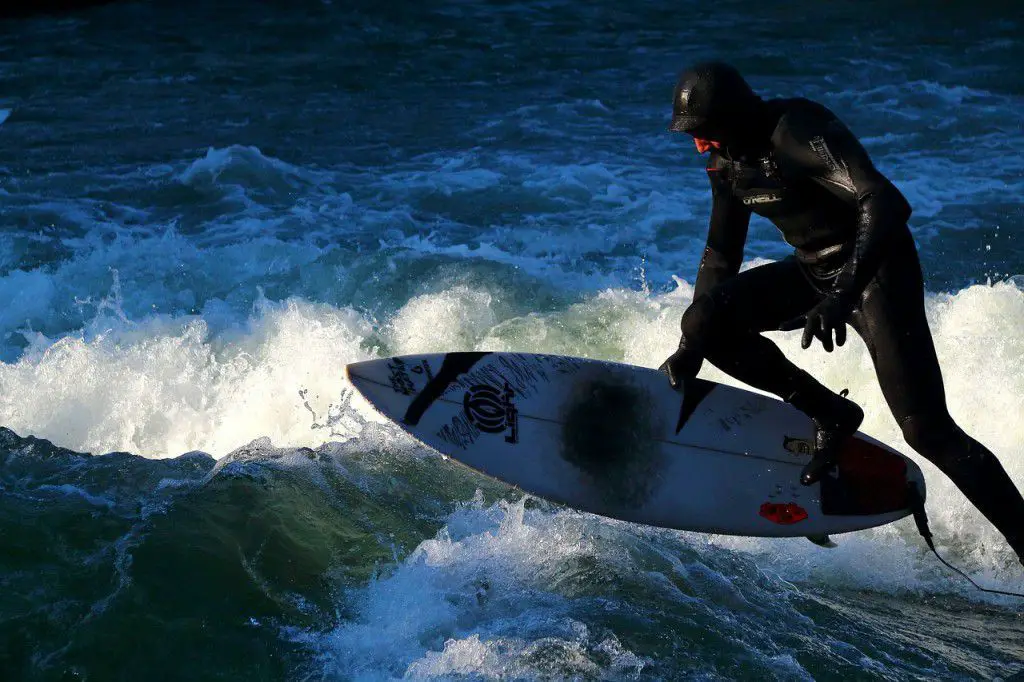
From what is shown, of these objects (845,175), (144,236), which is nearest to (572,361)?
(845,175)

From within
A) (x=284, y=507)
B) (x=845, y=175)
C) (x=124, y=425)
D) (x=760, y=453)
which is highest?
(x=845, y=175)

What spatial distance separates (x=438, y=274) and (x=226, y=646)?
16.4 feet

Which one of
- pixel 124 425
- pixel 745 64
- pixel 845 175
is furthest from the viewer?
pixel 745 64

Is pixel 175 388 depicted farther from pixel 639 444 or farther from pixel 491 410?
pixel 639 444

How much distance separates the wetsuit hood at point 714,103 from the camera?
12.8 ft

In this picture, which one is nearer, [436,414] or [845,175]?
[845,175]

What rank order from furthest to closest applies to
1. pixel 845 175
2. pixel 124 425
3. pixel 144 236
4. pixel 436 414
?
pixel 144 236 → pixel 124 425 → pixel 436 414 → pixel 845 175

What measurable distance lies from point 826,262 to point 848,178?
0.43m

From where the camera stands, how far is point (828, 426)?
15.3 ft

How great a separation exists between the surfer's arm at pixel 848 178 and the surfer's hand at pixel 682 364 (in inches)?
36.4

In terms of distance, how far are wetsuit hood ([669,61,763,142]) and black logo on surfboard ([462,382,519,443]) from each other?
1536 mm

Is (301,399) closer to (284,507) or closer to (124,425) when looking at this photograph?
(124,425)

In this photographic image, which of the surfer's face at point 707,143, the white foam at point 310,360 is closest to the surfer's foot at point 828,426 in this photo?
the surfer's face at point 707,143

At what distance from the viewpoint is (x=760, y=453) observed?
16.1ft
